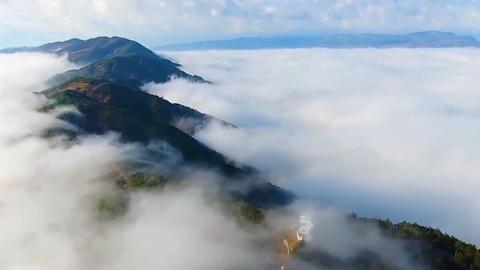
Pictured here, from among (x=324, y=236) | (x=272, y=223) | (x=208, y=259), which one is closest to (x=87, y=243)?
(x=208, y=259)

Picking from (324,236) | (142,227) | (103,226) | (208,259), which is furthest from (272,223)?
(103,226)

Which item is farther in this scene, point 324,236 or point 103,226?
point 103,226

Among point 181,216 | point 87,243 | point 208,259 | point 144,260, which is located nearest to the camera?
point 208,259

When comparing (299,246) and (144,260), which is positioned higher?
(299,246)

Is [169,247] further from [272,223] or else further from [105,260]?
[272,223]

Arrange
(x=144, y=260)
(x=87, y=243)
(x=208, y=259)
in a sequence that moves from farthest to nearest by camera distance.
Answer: (x=87, y=243) → (x=144, y=260) → (x=208, y=259)

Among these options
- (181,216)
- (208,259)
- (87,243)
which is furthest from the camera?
(181,216)

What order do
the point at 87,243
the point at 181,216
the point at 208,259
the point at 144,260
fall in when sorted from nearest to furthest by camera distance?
1. the point at 208,259
2. the point at 144,260
3. the point at 87,243
4. the point at 181,216

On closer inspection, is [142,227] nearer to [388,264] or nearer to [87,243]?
[87,243]

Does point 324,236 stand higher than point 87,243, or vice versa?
point 324,236
